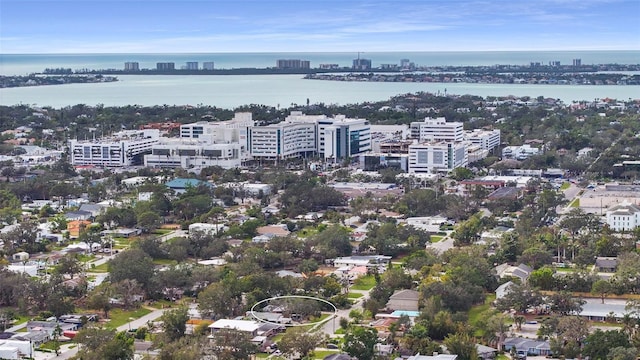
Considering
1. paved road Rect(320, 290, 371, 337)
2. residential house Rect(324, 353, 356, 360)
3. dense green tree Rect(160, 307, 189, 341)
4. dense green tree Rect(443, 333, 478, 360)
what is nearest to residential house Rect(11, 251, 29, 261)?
dense green tree Rect(160, 307, 189, 341)

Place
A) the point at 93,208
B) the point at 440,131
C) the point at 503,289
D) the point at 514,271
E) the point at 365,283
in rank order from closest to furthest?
the point at 503,289 → the point at 514,271 → the point at 365,283 → the point at 93,208 → the point at 440,131

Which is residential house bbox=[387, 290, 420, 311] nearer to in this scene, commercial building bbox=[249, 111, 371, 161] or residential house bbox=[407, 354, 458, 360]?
residential house bbox=[407, 354, 458, 360]

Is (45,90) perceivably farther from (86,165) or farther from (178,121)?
(86,165)

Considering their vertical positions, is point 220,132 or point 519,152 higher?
point 220,132

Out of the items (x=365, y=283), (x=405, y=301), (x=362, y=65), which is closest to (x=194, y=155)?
(x=365, y=283)

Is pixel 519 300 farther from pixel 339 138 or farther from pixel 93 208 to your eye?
pixel 339 138

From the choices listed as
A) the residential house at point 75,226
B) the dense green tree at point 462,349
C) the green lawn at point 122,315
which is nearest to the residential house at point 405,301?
the dense green tree at point 462,349

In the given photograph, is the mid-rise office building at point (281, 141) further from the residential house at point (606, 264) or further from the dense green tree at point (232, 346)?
the dense green tree at point (232, 346)
